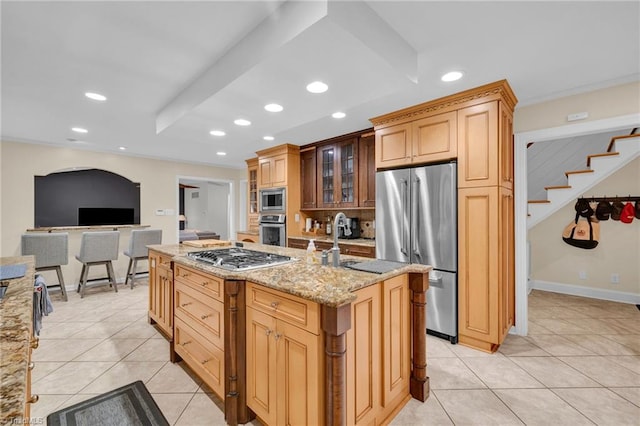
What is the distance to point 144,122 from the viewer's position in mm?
3414

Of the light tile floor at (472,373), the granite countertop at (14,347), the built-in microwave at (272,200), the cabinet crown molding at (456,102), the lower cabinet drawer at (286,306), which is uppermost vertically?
the cabinet crown molding at (456,102)

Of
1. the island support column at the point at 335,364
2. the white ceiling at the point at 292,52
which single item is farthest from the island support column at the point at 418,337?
the white ceiling at the point at 292,52

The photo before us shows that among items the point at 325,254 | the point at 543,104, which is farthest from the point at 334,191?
the point at 543,104

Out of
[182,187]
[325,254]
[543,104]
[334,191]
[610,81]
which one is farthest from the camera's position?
[182,187]

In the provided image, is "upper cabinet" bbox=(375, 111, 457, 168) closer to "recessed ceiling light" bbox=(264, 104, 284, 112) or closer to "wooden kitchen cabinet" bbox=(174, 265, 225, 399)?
"recessed ceiling light" bbox=(264, 104, 284, 112)

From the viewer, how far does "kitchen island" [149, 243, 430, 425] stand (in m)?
1.28

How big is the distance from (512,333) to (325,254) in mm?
2355

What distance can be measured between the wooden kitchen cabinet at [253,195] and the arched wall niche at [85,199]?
2104mm

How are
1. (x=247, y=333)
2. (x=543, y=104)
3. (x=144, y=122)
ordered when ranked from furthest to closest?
(x=144, y=122) → (x=543, y=104) → (x=247, y=333)

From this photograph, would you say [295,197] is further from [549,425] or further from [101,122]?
[549,425]

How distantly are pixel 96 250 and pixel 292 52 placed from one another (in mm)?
4517

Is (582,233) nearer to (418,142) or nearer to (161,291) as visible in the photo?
(418,142)

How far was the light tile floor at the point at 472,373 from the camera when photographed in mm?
1771

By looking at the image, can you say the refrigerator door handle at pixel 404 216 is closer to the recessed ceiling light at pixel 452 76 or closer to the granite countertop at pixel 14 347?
the recessed ceiling light at pixel 452 76
